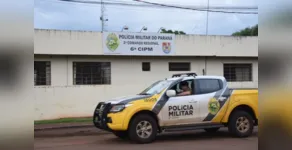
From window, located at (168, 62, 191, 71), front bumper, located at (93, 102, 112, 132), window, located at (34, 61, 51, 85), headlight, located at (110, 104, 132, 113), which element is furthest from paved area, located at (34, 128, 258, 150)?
window, located at (168, 62, 191, 71)

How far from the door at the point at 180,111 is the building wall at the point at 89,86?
23.7 ft

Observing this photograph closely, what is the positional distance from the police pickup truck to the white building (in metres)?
6.80

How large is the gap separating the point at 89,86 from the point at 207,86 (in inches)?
319

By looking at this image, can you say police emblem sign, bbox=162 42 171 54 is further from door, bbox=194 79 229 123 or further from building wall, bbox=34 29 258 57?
door, bbox=194 79 229 123

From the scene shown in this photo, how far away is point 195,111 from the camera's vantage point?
953cm

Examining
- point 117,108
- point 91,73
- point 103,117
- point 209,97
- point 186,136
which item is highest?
point 91,73

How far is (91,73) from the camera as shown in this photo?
1691cm

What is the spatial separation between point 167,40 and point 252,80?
550 cm

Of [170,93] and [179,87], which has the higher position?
[179,87]

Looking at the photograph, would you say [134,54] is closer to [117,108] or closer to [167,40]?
[167,40]

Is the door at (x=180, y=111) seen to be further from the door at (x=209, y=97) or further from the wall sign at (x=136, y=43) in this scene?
the wall sign at (x=136, y=43)

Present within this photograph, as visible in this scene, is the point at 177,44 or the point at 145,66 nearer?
the point at 177,44

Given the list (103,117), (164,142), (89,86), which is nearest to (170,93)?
(164,142)

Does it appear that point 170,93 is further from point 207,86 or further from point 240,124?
→ point 240,124
